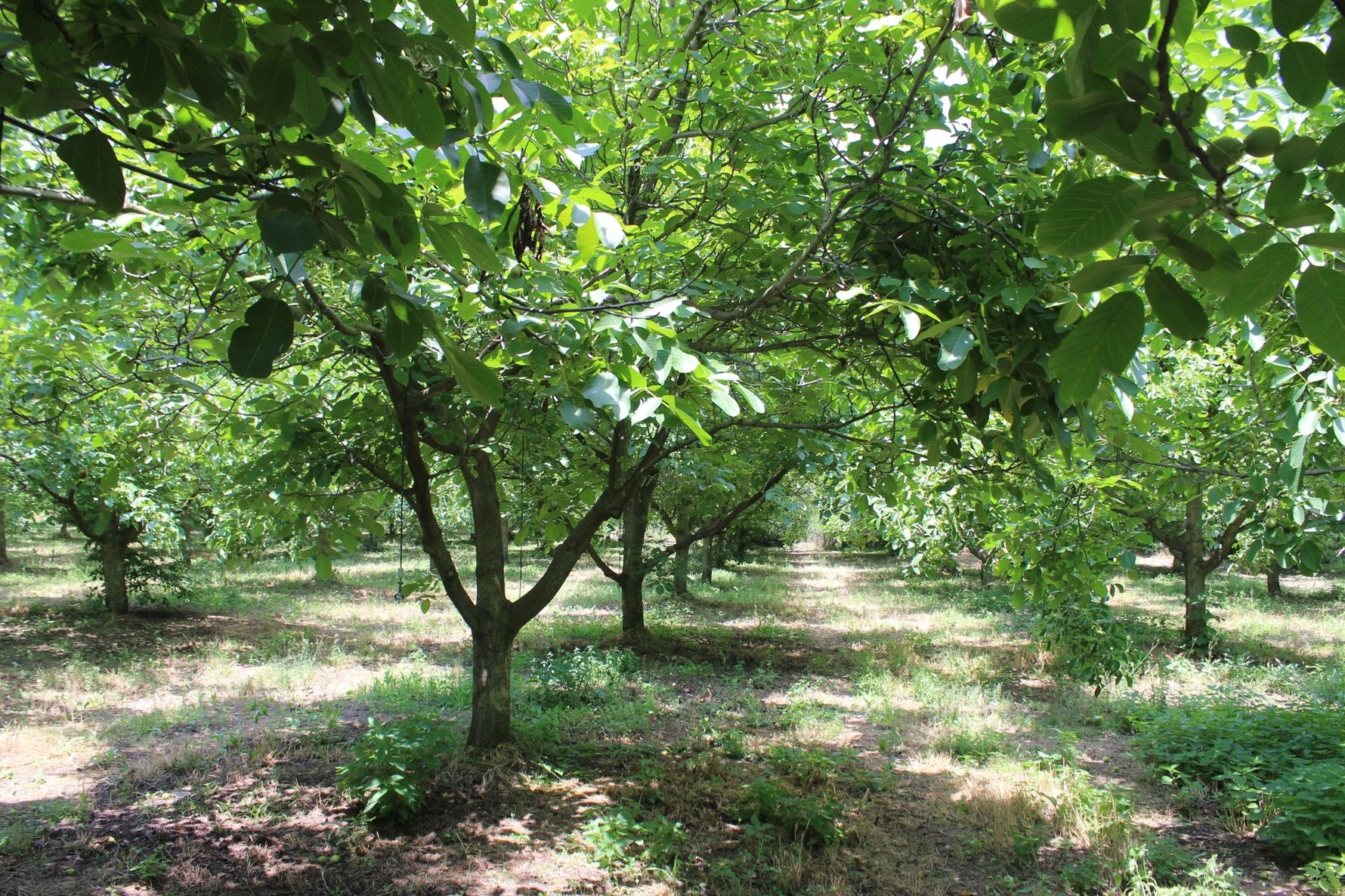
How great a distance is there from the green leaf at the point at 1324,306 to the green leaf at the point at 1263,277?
0.02m

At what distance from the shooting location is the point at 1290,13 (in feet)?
2.53

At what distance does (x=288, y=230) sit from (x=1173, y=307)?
44.7 inches

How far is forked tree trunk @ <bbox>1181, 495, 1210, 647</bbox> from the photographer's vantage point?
10.6 m

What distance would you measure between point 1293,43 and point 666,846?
4348 millimetres

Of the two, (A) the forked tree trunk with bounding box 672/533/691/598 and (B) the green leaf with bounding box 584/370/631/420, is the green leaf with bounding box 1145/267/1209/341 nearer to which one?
(B) the green leaf with bounding box 584/370/631/420

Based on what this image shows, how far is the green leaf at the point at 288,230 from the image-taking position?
103 centimetres

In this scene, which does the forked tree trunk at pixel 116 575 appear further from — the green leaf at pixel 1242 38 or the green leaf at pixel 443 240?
the green leaf at pixel 1242 38

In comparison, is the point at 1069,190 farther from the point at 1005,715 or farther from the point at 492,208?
the point at 1005,715

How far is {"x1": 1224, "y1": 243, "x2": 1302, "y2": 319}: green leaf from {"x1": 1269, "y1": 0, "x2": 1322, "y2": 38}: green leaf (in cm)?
21

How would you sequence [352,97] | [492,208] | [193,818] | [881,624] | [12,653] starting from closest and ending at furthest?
[352,97]
[492,208]
[193,818]
[12,653]
[881,624]

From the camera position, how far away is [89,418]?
7.14m

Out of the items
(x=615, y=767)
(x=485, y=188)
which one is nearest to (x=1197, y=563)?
(x=615, y=767)

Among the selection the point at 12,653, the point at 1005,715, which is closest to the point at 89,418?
the point at 12,653

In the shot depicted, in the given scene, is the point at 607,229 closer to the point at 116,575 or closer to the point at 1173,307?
the point at 1173,307
